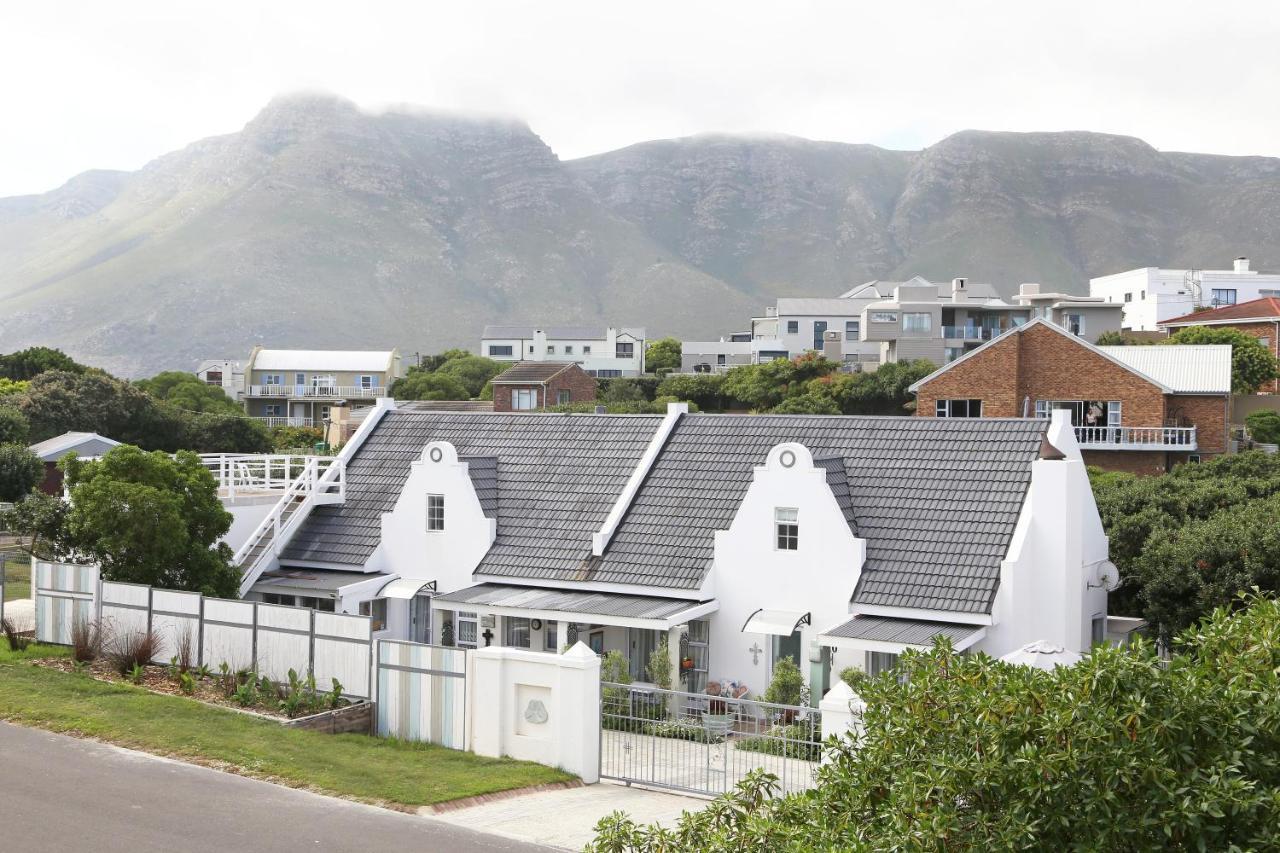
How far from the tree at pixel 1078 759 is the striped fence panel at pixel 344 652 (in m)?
13.7

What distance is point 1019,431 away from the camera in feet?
86.7

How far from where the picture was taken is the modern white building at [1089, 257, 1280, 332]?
350 feet

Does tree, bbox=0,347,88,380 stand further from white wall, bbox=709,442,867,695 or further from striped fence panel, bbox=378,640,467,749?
striped fence panel, bbox=378,640,467,749

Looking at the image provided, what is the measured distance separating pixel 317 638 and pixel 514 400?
234 ft

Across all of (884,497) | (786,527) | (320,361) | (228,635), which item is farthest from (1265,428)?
(320,361)

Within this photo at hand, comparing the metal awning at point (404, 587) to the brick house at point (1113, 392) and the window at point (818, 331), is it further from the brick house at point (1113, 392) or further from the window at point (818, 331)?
the window at point (818, 331)

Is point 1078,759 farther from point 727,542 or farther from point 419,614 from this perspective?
point 419,614

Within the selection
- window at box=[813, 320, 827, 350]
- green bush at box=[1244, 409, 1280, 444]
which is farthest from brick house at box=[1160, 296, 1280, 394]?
window at box=[813, 320, 827, 350]

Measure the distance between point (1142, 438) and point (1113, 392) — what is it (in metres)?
2.58

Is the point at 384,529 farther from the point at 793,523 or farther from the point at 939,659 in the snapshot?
the point at 939,659

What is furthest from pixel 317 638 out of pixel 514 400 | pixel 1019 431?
pixel 514 400

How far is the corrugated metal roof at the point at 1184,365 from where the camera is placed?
59.7 m

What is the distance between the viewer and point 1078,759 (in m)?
7.09

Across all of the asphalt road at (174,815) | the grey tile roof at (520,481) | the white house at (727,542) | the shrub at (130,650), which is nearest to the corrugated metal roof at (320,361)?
the grey tile roof at (520,481)
